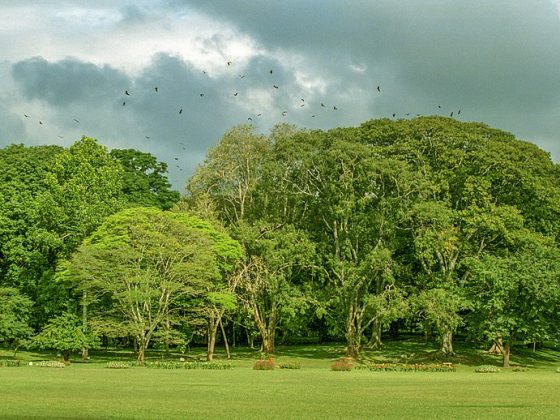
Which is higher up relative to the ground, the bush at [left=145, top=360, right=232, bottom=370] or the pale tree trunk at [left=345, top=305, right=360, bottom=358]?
the pale tree trunk at [left=345, top=305, right=360, bottom=358]

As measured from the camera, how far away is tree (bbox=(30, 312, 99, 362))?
53250 mm

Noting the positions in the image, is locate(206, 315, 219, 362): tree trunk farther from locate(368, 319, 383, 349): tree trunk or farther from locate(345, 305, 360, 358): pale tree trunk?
locate(368, 319, 383, 349): tree trunk

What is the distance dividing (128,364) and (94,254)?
7.81 m

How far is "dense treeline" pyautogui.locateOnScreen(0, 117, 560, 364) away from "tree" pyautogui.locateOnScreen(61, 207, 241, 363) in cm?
15

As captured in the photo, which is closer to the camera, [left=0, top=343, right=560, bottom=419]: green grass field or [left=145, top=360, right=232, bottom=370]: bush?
[left=0, top=343, right=560, bottom=419]: green grass field

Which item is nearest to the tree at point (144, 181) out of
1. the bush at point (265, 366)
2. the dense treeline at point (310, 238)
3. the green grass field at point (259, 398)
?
the dense treeline at point (310, 238)

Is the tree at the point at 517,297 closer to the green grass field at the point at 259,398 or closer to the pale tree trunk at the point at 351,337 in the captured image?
the pale tree trunk at the point at 351,337

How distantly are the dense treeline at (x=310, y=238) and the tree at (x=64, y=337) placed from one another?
91cm

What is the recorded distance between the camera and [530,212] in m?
61.1

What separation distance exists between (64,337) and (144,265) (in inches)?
279

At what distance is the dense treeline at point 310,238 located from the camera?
177 ft

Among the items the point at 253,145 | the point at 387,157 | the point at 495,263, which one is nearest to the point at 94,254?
the point at 253,145

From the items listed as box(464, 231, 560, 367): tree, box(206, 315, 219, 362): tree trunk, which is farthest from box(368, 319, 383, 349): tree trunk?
box(206, 315, 219, 362): tree trunk

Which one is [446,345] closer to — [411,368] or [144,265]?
[411,368]
